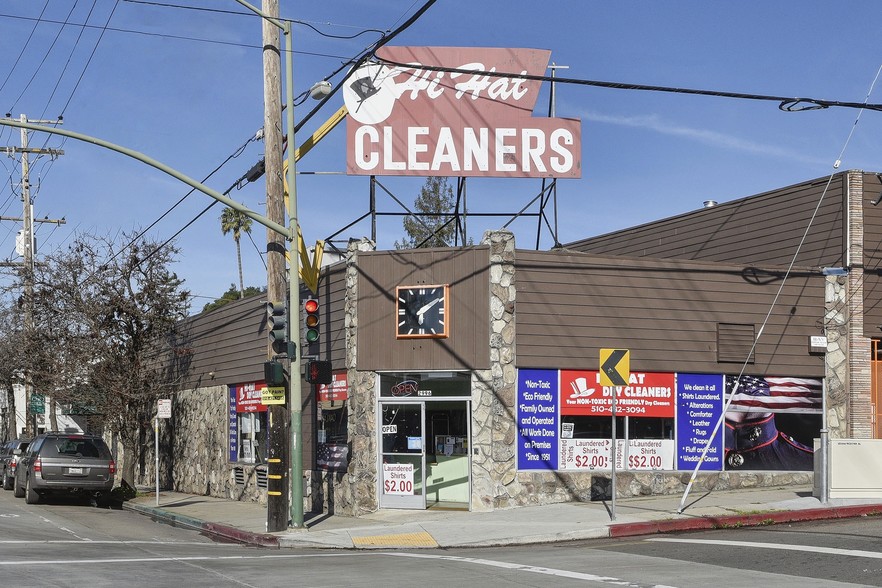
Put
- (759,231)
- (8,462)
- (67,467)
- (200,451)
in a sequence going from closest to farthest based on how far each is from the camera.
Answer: (759,231)
(67,467)
(200,451)
(8,462)

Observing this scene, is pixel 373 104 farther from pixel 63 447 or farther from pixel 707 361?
pixel 63 447

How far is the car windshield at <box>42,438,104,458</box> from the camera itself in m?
25.4

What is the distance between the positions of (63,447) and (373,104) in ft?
39.2

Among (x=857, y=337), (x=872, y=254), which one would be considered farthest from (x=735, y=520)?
(x=872, y=254)

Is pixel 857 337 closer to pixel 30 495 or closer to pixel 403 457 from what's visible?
pixel 403 457

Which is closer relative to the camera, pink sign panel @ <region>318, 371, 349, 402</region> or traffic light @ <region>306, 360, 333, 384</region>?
traffic light @ <region>306, 360, 333, 384</region>

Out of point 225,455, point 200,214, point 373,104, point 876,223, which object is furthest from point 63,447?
point 876,223

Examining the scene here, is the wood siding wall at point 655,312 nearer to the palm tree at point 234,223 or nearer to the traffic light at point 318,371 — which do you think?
the traffic light at point 318,371

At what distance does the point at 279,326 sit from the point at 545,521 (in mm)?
5955

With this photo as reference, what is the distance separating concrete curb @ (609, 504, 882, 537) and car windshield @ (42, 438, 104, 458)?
15.0m

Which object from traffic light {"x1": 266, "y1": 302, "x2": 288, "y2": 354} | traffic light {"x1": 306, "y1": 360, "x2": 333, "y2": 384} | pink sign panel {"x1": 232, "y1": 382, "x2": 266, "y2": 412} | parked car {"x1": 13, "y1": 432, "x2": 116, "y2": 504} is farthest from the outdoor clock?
parked car {"x1": 13, "y1": 432, "x2": 116, "y2": 504}

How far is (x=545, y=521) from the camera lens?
58.1ft

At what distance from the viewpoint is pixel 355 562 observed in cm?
1384

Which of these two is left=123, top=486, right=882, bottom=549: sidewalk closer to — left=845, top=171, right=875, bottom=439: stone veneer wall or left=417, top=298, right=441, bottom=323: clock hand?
left=845, top=171, right=875, bottom=439: stone veneer wall
